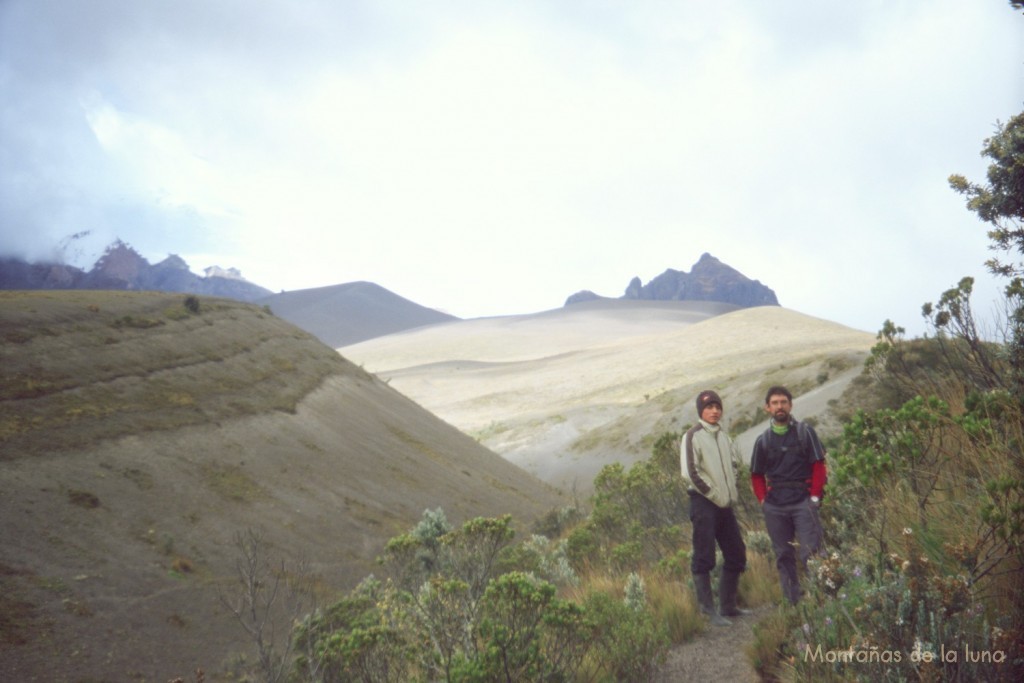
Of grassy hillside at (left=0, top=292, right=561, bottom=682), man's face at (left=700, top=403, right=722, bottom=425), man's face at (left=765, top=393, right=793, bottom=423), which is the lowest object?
grassy hillside at (left=0, top=292, right=561, bottom=682)

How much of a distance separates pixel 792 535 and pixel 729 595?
862 millimetres

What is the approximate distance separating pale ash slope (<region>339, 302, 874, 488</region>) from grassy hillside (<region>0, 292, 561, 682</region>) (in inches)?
479

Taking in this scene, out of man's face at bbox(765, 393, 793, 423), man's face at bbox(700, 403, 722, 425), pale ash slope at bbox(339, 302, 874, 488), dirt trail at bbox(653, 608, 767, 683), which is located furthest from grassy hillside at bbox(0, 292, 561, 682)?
pale ash slope at bbox(339, 302, 874, 488)

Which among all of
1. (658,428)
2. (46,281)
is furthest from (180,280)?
(658,428)

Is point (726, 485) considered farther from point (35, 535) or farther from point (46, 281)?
point (46, 281)

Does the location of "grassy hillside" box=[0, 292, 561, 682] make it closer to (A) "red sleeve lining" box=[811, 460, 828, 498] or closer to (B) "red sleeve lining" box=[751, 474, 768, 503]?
(B) "red sleeve lining" box=[751, 474, 768, 503]

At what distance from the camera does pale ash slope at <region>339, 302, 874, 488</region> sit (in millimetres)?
28031

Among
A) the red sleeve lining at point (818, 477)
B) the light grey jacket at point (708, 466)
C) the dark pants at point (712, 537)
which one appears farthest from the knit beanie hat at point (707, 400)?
the red sleeve lining at point (818, 477)

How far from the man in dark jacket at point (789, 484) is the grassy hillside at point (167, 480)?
640cm

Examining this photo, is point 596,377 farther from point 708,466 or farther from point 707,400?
point 708,466

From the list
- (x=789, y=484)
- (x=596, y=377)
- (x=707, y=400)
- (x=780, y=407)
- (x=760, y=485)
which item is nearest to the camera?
(x=789, y=484)

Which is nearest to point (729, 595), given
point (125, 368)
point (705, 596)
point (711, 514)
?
point (705, 596)

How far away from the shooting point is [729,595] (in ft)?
18.1

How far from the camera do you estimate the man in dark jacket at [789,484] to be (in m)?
4.93
